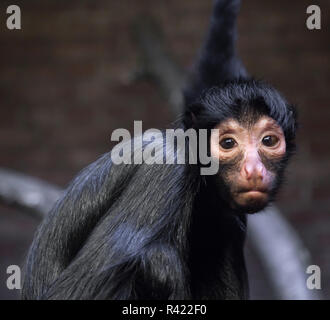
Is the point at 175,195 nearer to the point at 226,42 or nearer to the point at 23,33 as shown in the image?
the point at 226,42

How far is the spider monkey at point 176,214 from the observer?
345 centimetres

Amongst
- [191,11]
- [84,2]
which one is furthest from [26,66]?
[191,11]

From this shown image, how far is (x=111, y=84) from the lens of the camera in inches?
287

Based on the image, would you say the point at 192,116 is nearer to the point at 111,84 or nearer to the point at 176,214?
the point at 176,214

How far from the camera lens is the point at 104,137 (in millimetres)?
7336

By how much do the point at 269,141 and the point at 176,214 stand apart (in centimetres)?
48

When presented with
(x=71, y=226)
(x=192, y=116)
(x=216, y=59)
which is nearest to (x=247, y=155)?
(x=192, y=116)

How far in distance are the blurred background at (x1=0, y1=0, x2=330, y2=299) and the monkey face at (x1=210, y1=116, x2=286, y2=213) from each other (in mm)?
3720

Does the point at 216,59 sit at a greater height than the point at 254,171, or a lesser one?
greater

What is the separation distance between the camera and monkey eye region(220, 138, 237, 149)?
350 centimetres

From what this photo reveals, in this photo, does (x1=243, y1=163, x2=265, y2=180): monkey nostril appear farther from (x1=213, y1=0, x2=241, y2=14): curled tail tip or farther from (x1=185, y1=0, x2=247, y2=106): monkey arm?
(x1=213, y1=0, x2=241, y2=14): curled tail tip

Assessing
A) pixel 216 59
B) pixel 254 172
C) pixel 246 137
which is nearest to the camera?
pixel 254 172
